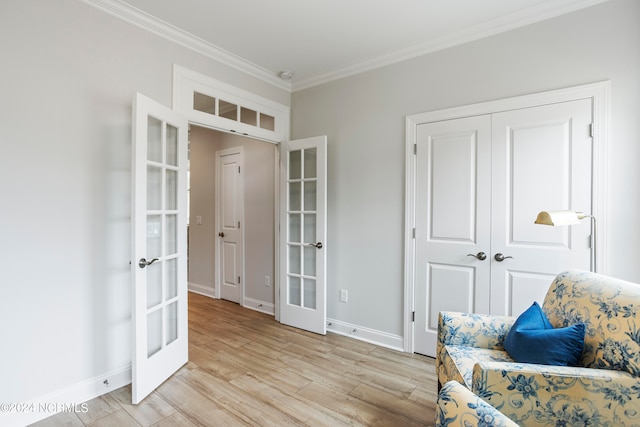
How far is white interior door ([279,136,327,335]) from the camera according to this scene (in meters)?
3.21

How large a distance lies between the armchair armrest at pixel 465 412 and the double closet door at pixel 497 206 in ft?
5.33

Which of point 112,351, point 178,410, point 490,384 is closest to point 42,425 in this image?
point 112,351

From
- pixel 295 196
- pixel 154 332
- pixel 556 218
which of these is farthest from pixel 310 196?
pixel 556 218

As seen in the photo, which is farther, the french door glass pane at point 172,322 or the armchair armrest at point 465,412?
the french door glass pane at point 172,322

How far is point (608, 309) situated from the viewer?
1351 mm

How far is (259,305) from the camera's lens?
3992mm

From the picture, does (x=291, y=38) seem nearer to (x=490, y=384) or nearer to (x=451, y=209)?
(x=451, y=209)

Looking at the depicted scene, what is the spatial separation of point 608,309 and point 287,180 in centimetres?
278

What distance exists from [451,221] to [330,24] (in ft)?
6.15

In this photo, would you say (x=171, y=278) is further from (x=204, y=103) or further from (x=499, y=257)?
(x=499, y=257)

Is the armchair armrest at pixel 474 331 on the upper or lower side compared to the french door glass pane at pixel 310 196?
lower

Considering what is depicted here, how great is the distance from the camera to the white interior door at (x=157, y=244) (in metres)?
2.01

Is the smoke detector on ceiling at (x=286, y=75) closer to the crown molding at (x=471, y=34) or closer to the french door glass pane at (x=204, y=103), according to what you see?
the crown molding at (x=471, y=34)

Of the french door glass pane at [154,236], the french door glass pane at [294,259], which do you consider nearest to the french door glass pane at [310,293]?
the french door glass pane at [294,259]
